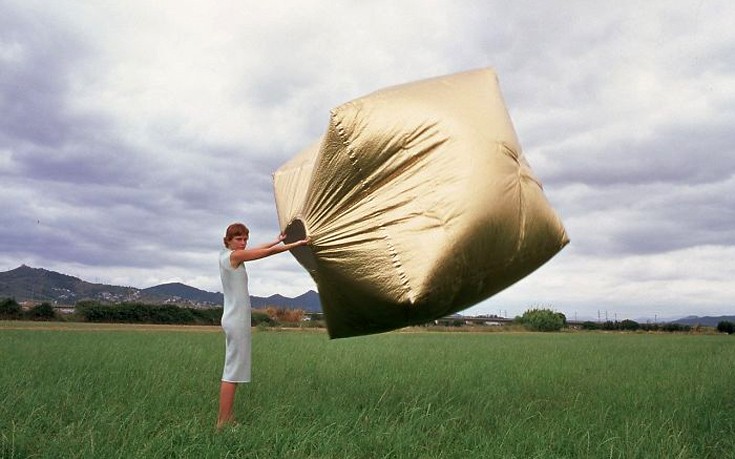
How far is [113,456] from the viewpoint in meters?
4.80

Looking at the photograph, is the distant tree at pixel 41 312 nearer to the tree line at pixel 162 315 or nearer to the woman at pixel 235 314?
the tree line at pixel 162 315

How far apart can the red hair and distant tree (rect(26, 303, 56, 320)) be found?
3454 cm

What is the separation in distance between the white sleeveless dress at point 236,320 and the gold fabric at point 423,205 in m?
0.77

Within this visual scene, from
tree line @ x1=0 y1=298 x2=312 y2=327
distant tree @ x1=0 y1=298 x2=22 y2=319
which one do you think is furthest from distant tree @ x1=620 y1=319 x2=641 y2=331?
distant tree @ x1=0 y1=298 x2=22 y2=319

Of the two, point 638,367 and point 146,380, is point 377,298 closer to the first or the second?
point 146,380

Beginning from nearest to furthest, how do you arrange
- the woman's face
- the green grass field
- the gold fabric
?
the gold fabric → the green grass field → the woman's face

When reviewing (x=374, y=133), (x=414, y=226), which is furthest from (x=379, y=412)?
(x=374, y=133)

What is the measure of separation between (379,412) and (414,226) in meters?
2.82

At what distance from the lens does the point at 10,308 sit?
36875 millimetres

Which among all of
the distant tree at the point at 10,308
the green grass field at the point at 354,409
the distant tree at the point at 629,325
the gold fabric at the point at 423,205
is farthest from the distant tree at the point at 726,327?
the gold fabric at the point at 423,205

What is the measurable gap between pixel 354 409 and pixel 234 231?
7.74ft

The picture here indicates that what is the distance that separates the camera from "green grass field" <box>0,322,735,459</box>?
5461mm

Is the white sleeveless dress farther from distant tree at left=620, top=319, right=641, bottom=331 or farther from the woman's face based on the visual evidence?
distant tree at left=620, top=319, right=641, bottom=331

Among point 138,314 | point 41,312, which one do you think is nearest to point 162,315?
point 138,314
